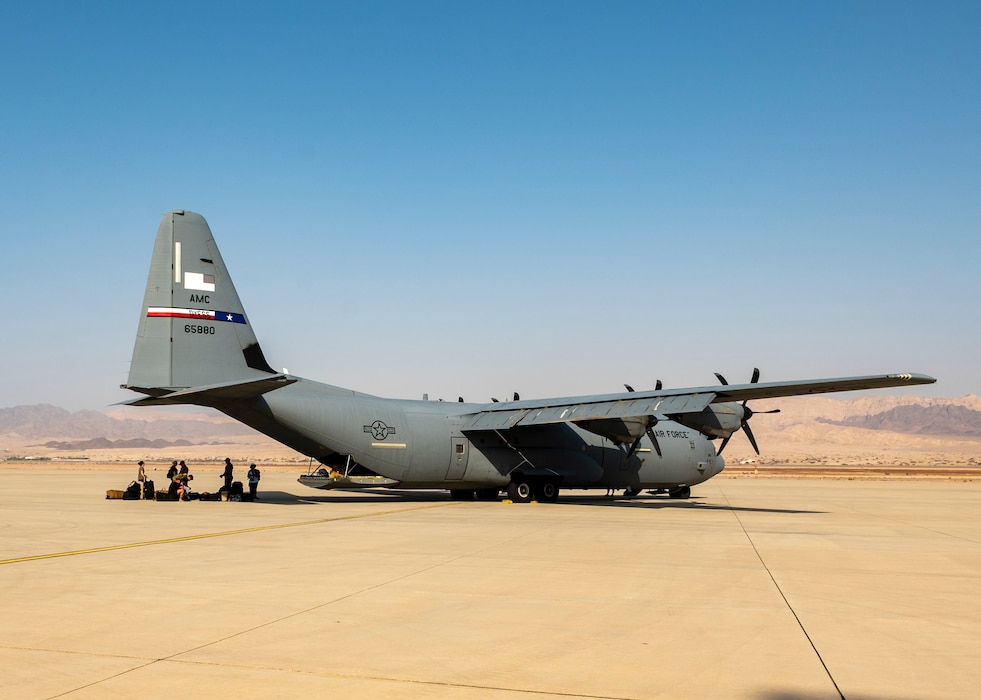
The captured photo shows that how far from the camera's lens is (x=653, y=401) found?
25.9 metres

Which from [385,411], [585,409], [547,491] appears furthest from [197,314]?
[547,491]

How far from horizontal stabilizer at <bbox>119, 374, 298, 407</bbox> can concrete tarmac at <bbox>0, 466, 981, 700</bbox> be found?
5.15 meters

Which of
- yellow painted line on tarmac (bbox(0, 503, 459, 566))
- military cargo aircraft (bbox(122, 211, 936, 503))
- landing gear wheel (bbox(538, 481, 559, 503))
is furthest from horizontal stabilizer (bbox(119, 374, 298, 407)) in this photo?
landing gear wheel (bbox(538, 481, 559, 503))

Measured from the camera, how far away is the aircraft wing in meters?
23.4

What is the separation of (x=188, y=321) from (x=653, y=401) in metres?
14.6

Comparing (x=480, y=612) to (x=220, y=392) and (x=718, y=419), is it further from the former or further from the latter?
(x=718, y=419)

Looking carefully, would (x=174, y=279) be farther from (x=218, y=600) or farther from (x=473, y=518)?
(x=218, y=600)

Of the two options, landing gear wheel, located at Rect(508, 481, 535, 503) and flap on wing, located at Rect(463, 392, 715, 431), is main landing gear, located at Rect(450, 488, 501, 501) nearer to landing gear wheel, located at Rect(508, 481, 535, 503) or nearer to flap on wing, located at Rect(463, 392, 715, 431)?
landing gear wheel, located at Rect(508, 481, 535, 503)

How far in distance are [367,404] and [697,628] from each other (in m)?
19.9

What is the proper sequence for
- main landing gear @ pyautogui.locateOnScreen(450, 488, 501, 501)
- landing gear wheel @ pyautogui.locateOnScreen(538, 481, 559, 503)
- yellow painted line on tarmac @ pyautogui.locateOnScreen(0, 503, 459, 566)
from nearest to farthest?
yellow painted line on tarmac @ pyautogui.locateOnScreen(0, 503, 459, 566), landing gear wheel @ pyautogui.locateOnScreen(538, 481, 559, 503), main landing gear @ pyautogui.locateOnScreen(450, 488, 501, 501)

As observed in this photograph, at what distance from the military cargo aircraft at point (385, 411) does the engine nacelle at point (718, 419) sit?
0.05m

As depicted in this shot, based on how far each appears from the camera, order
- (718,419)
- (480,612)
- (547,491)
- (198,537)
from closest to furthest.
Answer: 1. (480,612)
2. (198,537)
3. (718,419)
4. (547,491)

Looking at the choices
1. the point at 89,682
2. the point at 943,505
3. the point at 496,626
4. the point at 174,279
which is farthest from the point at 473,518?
the point at 943,505

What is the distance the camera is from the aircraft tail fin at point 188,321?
24500mm
